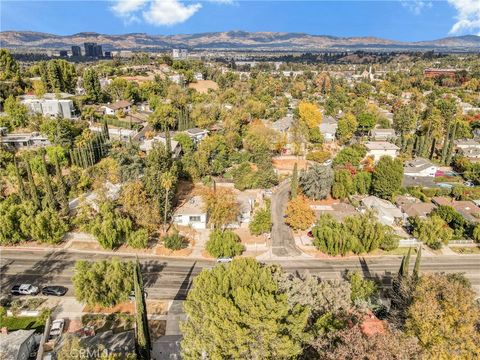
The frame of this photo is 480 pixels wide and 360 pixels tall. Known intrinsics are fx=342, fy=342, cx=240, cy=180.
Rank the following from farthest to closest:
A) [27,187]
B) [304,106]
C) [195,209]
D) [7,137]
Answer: [304,106]
[7,137]
[27,187]
[195,209]

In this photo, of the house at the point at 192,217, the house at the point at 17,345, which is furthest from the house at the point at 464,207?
the house at the point at 17,345

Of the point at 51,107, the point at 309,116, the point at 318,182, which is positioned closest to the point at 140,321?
the point at 318,182

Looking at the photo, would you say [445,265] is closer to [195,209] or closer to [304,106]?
[195,209]

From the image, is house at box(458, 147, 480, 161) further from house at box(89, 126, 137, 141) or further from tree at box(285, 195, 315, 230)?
house at box(89, 126, 137, 141)

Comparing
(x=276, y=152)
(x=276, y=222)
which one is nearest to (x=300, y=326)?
(x=276, y=222)

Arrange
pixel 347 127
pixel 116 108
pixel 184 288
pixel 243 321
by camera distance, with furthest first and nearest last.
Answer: pixel 116 108 < pixel 347 127 < pixel 184 288 < pixel 243 321

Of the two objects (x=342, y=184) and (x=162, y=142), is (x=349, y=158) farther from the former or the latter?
(x=162, y=142)

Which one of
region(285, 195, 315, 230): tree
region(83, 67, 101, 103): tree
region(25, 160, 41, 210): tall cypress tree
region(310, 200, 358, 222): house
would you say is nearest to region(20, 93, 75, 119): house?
region(83, 67, 101, 103): tree
